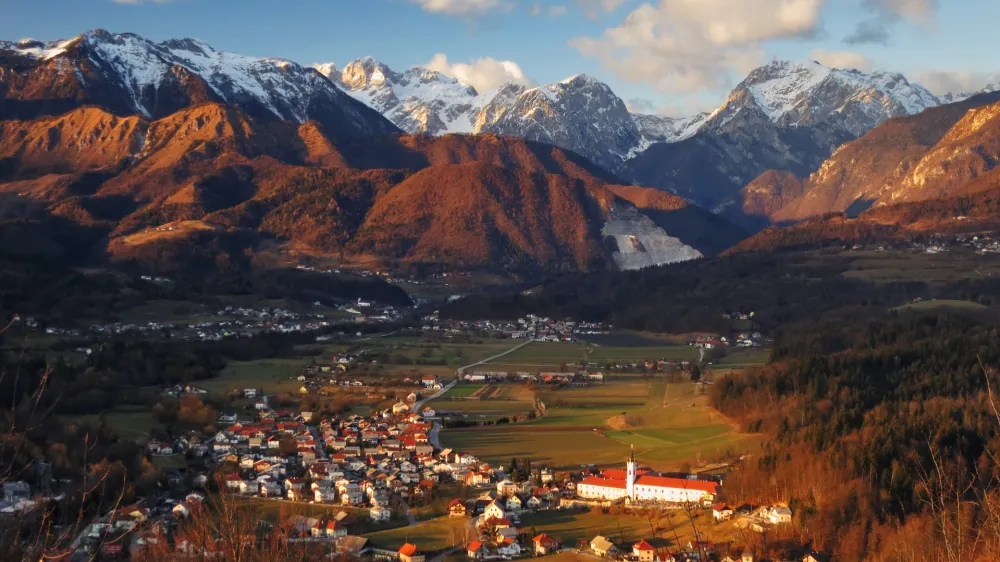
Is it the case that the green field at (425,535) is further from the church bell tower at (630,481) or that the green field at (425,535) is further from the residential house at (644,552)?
the church bell tower at (630,481)

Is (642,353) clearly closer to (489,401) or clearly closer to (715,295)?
(489,401)

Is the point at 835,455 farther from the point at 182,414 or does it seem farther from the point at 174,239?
the point at 174,239

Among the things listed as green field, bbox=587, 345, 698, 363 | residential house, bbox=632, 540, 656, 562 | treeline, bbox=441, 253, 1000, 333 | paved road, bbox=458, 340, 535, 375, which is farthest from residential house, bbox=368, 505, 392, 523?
treeline, bbox=441, 253, 1000, 333

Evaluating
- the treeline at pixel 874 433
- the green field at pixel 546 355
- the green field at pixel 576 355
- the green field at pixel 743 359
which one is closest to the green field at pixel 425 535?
the treeline at pixel 874 433

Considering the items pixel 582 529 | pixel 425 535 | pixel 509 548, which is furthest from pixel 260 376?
pixel 509 548

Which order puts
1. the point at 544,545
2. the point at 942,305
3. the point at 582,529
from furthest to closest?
the point at 942,305, the point at 582,529, the point at 544,545

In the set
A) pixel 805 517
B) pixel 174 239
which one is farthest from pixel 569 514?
pixel 174 239
